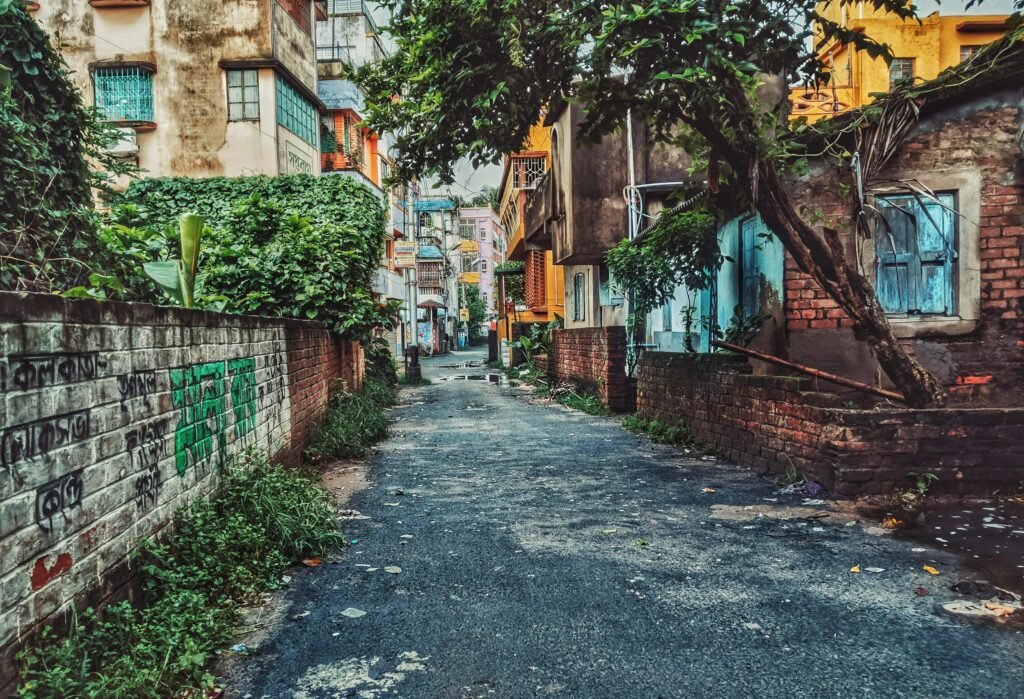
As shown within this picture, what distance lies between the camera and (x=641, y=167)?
16.1 metres

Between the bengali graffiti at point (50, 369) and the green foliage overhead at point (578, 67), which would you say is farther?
the green foliage overhead at point (578, 67)

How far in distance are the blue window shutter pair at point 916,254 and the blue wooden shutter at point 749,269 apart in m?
1.43

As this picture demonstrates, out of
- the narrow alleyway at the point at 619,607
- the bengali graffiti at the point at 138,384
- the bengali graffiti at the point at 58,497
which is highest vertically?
the bengali graffiti at the point at 138,384

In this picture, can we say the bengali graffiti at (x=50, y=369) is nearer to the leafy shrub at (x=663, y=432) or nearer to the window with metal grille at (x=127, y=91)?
the leafy shrub at (x=663, y=432)

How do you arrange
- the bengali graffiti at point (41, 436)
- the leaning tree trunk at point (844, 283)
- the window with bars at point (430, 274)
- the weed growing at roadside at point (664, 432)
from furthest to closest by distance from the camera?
1. the window with bars at point (430, 274)
2. the weed growing at roadside at point (664, 432)
3. the leaning tree trunk at point (844, 283)
4. the bengali graffiti at point (41, 436)

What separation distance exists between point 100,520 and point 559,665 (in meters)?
2.17

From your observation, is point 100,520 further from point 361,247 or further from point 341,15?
point 341,15

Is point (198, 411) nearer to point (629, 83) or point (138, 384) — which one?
point (138, 384)

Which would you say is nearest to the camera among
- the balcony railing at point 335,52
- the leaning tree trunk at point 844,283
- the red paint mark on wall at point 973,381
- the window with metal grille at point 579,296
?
the leaning tree trunk at point 844,283

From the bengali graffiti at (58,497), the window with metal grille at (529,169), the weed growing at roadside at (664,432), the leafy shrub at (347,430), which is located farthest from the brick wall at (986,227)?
the window with metal grille at (529,169)

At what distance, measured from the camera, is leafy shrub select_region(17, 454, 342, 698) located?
276 centimetres

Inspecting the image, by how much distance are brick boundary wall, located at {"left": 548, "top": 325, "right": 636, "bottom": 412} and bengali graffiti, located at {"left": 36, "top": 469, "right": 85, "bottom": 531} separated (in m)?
12.0

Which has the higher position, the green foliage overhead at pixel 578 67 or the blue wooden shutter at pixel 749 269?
the green foliage overhead at pixel 578 67

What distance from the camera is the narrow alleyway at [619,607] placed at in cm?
318
